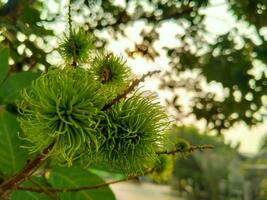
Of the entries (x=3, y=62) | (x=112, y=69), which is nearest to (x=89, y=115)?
(x=112, y=69)

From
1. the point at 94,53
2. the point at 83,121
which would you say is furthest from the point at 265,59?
the point at 83,121

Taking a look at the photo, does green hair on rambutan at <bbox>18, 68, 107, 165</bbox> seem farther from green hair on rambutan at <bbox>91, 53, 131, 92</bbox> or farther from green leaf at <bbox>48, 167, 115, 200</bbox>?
green leaf at <bbox>48, 167, 115, 200</bbox>

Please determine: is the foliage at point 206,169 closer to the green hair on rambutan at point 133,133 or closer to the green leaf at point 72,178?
the green leaf at point 72,178

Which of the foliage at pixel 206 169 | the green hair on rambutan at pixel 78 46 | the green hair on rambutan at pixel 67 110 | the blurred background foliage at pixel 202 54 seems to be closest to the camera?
the green hair on rambutan at pixel 67 110

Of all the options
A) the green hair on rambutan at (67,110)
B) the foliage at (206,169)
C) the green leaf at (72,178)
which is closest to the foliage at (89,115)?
the green hair on rambutan at (67,110)

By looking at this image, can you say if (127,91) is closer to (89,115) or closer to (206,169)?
(89,115)

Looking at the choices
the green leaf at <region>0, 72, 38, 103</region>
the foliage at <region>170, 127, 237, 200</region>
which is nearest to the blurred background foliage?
the green leaf at <region>0, 72, 38, 103</region>
